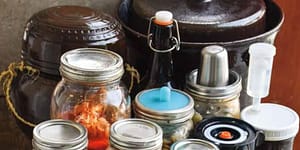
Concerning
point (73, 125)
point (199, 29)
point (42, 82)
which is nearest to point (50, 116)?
point (42, 82)

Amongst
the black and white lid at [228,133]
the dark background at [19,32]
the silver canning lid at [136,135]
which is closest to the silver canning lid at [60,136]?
the silver canning lid at [136,135]

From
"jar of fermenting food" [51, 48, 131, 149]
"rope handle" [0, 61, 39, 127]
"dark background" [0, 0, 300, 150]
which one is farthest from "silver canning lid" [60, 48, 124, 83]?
"dark background" [0, 0, 300, 150]

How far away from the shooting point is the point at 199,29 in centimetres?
94

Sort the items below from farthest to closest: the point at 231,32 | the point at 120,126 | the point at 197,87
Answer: the point at 231,32 < the point at 197,87 < the point at 120,126

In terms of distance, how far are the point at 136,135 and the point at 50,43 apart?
233 mm

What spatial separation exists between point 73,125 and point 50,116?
16cm

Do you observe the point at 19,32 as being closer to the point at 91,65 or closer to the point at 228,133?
the point at 91,65

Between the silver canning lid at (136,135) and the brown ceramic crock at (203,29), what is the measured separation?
0.22 meters

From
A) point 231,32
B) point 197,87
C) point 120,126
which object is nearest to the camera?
point 120,126

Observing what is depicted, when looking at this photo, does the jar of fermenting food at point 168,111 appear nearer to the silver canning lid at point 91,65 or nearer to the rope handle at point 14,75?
the silver canning lid at point 91,65

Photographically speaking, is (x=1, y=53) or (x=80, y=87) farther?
(x=1, y=53)

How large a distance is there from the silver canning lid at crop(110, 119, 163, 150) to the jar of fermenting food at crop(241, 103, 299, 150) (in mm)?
180

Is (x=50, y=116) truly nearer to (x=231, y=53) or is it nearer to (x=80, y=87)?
(x=80, y=87)

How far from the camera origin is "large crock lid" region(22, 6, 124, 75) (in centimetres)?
87
